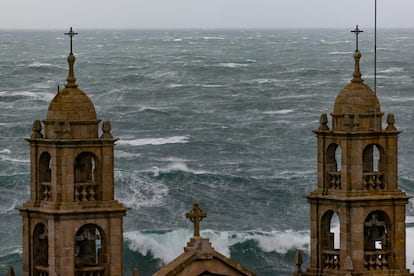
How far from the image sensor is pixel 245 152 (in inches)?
6225

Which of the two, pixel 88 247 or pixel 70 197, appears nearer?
pixel 70 197

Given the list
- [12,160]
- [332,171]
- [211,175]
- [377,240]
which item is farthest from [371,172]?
[12,160]

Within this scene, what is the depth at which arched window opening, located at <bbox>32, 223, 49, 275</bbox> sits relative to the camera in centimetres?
6156

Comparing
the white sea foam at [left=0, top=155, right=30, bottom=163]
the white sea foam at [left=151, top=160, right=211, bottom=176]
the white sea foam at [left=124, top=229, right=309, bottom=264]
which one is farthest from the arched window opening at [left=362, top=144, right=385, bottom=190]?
the white sea foam at [left=0, top=155, right=30, bottom=163]

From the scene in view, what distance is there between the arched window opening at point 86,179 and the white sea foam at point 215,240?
5101cm

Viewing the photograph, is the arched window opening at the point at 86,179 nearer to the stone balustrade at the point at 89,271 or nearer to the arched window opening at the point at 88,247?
the arched window opening at the point at 88,247

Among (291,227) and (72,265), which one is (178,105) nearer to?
(291,227)

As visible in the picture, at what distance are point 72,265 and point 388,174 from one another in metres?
9.49

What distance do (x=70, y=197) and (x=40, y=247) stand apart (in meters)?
1.81

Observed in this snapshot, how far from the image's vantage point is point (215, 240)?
387 feet

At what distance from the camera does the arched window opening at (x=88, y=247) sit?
6153 centimetres

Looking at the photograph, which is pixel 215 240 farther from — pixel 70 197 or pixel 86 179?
pixel 70 197

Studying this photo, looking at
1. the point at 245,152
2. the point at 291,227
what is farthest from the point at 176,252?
the point at 245,152

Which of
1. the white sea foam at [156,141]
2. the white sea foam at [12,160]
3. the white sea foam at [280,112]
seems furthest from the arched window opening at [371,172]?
the white sea foam at [280,112]
